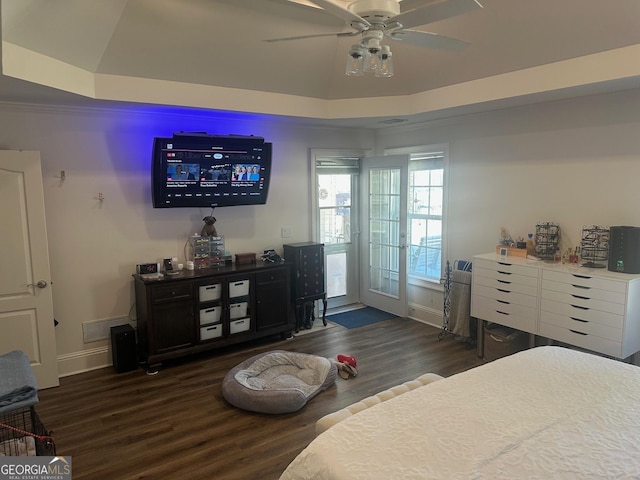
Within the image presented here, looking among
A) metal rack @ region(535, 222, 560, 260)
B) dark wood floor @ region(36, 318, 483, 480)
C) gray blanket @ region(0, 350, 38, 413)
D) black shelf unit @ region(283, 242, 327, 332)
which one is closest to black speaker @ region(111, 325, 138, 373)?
dark wood floor @ region(36, 318, 483, 480)

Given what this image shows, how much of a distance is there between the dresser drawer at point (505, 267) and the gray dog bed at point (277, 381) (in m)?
1.70

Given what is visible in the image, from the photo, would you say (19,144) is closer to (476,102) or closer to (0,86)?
(0,86)

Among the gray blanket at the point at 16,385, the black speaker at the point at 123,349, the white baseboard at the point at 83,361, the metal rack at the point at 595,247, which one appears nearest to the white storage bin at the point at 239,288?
the black speaker at the point at 123,349

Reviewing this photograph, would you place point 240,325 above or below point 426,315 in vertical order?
above

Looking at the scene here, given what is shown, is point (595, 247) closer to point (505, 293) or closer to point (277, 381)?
point (505, 293)

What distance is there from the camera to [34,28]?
9.20 feet

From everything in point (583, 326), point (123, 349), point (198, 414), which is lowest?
point (198, 414)

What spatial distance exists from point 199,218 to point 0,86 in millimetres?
2091

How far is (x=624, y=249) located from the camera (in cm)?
341

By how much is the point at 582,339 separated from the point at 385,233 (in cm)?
275

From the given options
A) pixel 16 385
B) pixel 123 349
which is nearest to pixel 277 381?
pixel 123 349

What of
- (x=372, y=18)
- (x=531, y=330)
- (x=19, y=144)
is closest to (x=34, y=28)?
(x=19, y=144)

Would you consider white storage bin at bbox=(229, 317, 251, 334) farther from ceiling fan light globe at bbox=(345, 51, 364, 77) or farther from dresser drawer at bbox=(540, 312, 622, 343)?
ceiling fan light globe at bbox=(345, 51, 364, 77)

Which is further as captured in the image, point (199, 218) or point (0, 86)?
point (199, 218)
